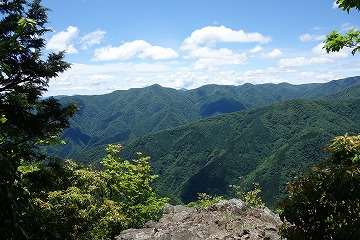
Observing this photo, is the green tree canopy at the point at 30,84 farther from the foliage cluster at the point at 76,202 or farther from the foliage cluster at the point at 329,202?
the foliage cluster at the point at 329,202

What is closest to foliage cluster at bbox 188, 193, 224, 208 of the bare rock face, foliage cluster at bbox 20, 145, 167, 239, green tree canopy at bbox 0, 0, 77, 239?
foliage cluster at bbox 20, 145, 167, 239

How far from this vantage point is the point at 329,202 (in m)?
5.14

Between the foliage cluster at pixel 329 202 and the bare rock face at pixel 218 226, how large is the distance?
4552 mm

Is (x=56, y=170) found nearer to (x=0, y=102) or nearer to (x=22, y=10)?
(x=0, y=102)

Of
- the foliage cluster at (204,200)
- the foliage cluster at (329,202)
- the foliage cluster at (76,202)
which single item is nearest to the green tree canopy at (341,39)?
the foliage cluster at (329,202)

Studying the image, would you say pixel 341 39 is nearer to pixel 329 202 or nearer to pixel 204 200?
pixel 329 202

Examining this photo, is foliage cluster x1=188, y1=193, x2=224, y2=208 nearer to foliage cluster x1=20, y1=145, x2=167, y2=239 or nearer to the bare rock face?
foliage cluster x1=20, y1=145, x2=167, y2=239

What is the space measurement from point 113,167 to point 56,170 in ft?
29.0

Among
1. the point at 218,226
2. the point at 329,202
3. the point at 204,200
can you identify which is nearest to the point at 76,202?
the point at 218,226

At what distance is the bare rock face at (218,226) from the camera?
10.2m

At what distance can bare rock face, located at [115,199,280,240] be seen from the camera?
10.2 meters

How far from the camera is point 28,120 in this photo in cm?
1641

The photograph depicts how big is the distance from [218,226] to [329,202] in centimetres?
666

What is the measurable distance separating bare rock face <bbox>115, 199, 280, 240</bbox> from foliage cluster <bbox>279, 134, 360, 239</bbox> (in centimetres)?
455
